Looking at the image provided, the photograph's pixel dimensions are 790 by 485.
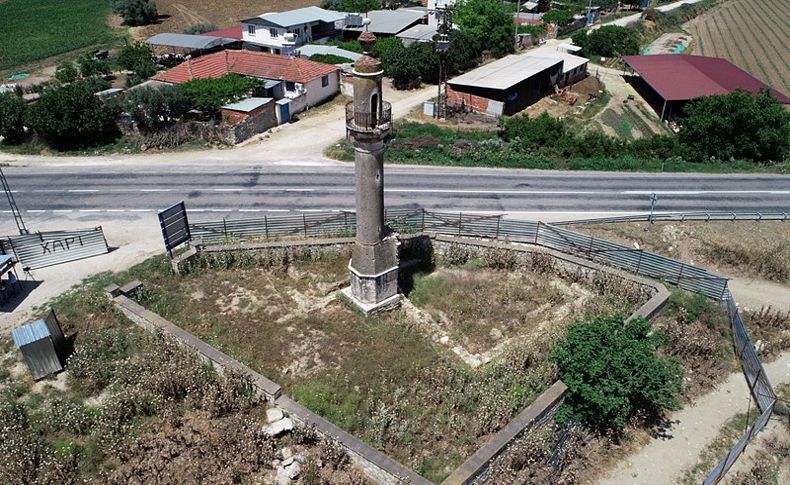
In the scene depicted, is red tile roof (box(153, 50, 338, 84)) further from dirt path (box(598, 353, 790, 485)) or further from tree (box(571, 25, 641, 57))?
dirt path (box(598, 353, 790, 485))

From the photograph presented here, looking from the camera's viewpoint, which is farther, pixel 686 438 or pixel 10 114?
pixel 10 114

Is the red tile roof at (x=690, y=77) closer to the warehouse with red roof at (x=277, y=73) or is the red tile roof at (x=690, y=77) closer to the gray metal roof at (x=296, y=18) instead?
the warehouse with red roof at (x=277, y=73)

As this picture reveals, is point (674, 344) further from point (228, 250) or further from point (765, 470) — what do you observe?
point (228, 250)

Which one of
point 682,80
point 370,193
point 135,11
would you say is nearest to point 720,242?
point 370,193

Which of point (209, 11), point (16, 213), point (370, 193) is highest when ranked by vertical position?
point (370, 193)

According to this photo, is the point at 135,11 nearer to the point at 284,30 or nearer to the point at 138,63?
the point at 138,63

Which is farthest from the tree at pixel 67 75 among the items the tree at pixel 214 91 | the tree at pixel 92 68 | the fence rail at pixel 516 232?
the fence rail at pixel 516 232

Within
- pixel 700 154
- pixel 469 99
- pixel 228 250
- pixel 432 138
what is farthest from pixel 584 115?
pixel 228 250
